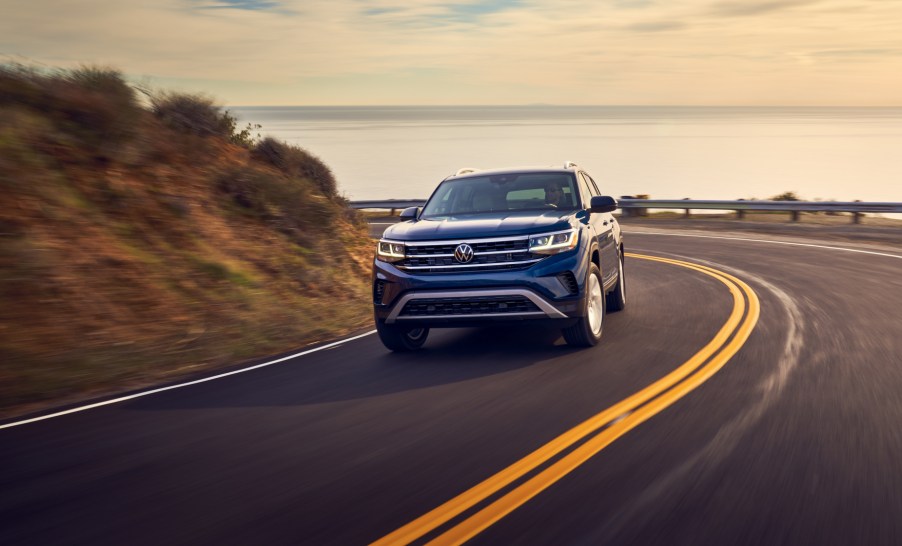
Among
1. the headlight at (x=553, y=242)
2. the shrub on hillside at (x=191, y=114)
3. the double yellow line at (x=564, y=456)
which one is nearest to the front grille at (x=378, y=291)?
the headlight at (x=553, y=242)

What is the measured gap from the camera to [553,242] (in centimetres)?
893

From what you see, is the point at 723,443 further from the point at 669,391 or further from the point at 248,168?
the point at 248,168

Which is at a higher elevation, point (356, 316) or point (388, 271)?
point (388, 271)

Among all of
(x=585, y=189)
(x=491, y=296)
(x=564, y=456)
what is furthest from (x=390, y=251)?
(x=564, y=456)

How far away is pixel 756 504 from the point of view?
4773 mm

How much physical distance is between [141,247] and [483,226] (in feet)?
18.9

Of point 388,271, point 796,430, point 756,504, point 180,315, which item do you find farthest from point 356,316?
point 756,504

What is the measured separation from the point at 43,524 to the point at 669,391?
4793mm

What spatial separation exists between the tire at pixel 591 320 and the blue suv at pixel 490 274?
1cm

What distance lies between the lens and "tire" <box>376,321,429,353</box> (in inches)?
370

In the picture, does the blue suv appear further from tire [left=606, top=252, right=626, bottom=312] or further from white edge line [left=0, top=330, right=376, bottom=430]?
tire [left=606, top=252, right=626, bottom=312]

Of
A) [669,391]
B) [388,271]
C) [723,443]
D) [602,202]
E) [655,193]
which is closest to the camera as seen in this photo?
[723,443]

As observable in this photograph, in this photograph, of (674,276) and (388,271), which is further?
(674,276)

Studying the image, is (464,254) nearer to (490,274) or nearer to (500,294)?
(490,274)
